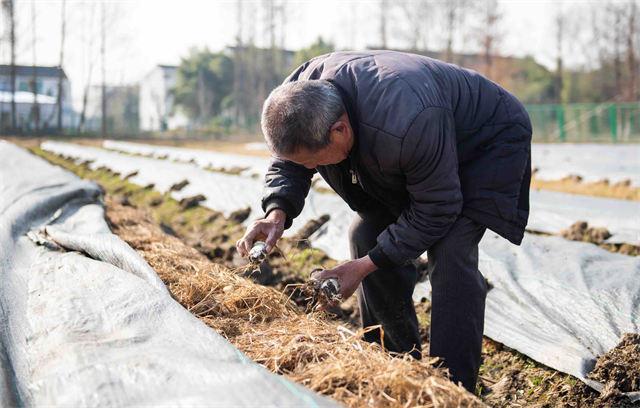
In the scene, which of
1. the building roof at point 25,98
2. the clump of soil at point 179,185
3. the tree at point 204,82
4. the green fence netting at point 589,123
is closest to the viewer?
the clump of soil at point 179,185

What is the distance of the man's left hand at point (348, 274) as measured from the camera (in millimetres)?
2430

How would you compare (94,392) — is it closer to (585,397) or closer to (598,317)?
(585,397)

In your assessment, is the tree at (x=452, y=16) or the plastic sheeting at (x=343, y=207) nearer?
the plastic sheeting at (x=343, y=207)

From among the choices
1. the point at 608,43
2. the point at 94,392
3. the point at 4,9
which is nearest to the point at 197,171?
the point at 94,392

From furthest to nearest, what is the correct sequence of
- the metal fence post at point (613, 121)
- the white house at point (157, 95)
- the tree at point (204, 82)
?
the white house at point (157, 95)
the tree at point (204, 82)
the metal fence post at point (613, 121)

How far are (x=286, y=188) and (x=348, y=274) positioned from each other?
0.53 meters

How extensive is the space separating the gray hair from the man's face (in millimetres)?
21

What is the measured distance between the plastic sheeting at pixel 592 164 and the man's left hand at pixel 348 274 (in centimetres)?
818

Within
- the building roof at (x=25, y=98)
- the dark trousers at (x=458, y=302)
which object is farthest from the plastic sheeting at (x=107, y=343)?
the building roof at (x=25, y=98)

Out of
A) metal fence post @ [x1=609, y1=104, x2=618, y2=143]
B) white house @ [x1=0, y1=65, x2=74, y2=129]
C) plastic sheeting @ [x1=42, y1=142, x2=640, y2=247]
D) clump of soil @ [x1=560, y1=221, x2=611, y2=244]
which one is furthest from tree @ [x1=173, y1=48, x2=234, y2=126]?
clump of soil @ [x1=560, y1=221, x2=611, y2=244]

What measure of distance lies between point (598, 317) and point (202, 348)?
2.27 meters

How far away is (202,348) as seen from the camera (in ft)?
6.22

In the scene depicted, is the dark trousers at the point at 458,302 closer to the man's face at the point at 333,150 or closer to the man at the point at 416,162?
the man at the point at 416,162

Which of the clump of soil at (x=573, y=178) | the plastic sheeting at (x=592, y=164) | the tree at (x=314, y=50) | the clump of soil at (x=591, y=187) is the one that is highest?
the tree at (x=314, y=50)
